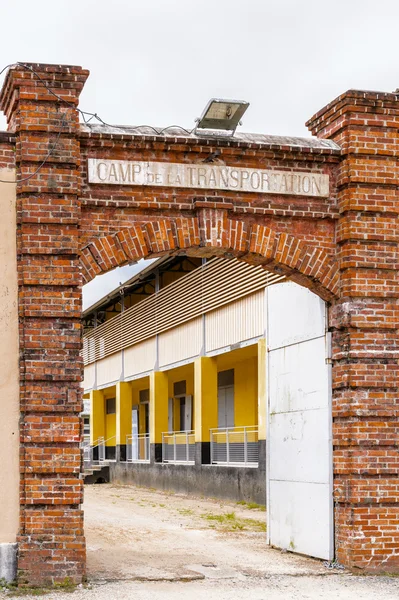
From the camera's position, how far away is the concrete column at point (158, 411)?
31.0 m

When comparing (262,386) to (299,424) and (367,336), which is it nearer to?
(299,424)

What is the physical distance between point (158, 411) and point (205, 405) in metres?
5.14

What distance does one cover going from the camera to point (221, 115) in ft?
38.8

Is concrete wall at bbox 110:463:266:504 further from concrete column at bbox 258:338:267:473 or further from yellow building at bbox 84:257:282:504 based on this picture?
concrete column at bbox 258:338:267:473

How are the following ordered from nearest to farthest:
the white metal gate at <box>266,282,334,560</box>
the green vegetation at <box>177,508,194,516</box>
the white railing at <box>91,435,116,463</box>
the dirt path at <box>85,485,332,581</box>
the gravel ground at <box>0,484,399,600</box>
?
the gravel ground at <box>0,484,399,600</box> < the dirt path at <box>85,485,332,581</box> < the white metal gate at <box>266,282,334,560</box> < the green vegetation at <box>177,508,194,516</box> < the white railing at <box>91,435,116,463</box>

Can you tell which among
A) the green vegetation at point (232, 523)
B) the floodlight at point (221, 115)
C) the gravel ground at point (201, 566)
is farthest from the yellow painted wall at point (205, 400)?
the floodlight at point (221, 115)

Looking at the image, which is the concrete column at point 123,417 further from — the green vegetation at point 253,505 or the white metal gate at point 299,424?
the white metal gate at point 299,424

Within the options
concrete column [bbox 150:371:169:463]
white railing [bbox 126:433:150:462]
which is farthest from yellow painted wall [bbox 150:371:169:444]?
white railing [bbox 126:433:150:462]

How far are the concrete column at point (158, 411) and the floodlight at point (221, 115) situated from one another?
1983 cm

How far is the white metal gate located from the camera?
12492 mm

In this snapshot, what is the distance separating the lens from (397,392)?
12156 millimetres

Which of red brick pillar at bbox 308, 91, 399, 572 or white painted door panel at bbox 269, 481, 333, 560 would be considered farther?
white painted door panel at bbox 269, 481, 333, 560

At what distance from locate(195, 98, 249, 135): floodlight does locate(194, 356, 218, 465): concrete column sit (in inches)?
584

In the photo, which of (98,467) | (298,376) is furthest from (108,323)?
(298,376)
